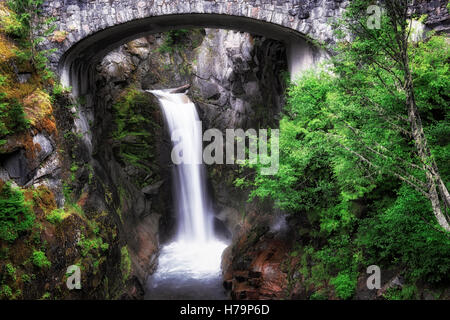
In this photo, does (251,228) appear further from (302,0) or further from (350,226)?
→ (302,0)

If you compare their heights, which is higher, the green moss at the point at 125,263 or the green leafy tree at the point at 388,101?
the green leafy tree at the point at 388,101

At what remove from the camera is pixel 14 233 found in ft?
25.5

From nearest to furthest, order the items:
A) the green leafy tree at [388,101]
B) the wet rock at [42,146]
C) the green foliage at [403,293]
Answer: the green leafy tree at [388,101]
the green foliage at [403,293]
the wet rock at [42,146]

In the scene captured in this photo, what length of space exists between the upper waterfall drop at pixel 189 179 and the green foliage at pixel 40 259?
911cm

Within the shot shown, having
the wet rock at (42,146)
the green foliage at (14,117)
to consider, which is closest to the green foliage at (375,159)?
the wet rock at (42,146)

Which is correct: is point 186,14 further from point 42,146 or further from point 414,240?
point 414,240

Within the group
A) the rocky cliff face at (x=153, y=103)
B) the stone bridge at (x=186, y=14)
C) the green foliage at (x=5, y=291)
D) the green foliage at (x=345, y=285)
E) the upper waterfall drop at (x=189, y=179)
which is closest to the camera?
the green foliage at (x=5, y=291)

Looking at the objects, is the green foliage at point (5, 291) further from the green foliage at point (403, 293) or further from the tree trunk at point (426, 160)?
the tree trunk at point (426, 160)

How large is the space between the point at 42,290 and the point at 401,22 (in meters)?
9.15

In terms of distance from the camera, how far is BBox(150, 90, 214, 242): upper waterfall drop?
17.2 m

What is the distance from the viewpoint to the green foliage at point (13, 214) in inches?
301

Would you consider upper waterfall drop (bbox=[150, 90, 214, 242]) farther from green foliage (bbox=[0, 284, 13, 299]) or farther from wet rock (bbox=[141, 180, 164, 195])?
green foliage (bbox=[0, 284, 13, 299])

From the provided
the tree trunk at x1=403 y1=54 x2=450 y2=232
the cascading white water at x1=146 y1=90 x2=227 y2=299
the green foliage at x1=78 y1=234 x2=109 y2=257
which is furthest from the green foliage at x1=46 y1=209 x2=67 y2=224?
the tree trunk at x1=403 y1=54 x2=450 y2=232

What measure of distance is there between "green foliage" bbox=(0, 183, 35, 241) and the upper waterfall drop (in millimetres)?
9352
